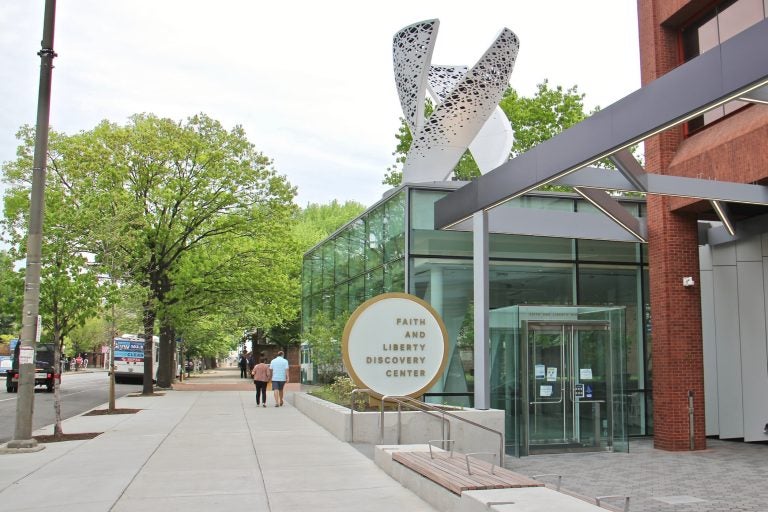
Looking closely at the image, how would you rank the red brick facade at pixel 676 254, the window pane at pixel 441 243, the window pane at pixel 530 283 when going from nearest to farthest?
the red brick facade at pixel 676 254
the window pane at pixel 441 243
the window pane at pixel 530 283

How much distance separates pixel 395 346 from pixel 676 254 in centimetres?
609

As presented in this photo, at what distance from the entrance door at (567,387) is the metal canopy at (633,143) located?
2345 millimetres

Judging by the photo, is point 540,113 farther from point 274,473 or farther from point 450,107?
point 274,473

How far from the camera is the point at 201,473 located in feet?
33.2

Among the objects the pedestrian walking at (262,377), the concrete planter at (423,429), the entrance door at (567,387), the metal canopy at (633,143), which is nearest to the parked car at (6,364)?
the pedestrian walking at (262,377)

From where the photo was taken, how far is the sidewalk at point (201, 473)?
27.3 feet

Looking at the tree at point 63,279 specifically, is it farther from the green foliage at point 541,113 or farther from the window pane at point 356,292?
the green foliage at point 541,113

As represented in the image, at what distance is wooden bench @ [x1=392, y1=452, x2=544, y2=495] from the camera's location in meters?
7.40

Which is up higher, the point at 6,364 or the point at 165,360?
the point at 165,360

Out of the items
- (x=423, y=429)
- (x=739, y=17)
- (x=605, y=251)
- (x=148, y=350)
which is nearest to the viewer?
(x=423, y=429)

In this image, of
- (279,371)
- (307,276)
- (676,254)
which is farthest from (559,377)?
(307,276)

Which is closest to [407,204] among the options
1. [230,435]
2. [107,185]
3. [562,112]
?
[230,435]

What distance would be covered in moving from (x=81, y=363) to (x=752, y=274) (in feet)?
276

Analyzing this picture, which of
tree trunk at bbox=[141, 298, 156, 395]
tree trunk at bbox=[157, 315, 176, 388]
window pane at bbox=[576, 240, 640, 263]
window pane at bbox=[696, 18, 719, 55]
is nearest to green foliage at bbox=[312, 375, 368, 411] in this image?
window pane at bbox=[576, 240, 640, 263]
